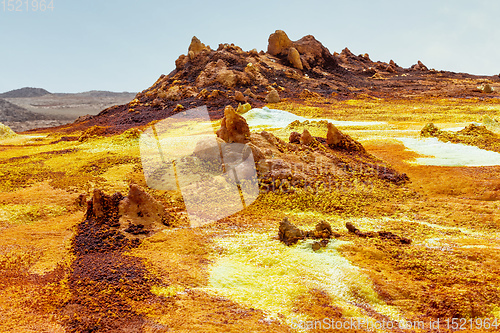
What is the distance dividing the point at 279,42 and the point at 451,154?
38.3m

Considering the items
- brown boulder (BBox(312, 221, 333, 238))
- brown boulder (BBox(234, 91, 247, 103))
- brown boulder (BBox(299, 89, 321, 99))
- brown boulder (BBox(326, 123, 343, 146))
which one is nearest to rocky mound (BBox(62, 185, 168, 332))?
brown boulder (BBox(312, 221, 333, 238))

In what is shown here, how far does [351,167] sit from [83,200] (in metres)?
8.88

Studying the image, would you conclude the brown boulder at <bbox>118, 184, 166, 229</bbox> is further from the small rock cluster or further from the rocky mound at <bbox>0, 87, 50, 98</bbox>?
the rocky mound at <bbox>0, 87, 50, 98</bbox>

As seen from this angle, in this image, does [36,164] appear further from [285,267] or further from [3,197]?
[285,267]

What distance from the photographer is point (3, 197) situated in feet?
35.6

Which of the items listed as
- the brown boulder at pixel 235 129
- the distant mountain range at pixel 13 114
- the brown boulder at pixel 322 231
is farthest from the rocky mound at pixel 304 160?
the distant mountain range at pixel 13 114

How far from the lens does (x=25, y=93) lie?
115m

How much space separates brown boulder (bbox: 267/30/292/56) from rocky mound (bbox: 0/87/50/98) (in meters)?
96.3

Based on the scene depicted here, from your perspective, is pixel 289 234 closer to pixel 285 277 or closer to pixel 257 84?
pixel 285 277

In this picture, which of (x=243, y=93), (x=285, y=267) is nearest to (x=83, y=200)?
(x=285, y=267)

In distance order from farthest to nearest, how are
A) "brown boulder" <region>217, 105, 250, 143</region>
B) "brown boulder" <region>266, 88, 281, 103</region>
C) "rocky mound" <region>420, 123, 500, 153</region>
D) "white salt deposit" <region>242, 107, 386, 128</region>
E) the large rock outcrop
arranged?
1. the large rock outcrop
2. "brown boulder" <region>266, 88, 281, 103</region>
3. "white salt deposit" <region>242, 107, 386, 128</region>
4. "rocky mound" <region>420, 123, 500, 153</region>
5. "brown boulder" <region>217, 105, 250, 143</region>

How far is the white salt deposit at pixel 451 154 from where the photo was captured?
46.1 ft

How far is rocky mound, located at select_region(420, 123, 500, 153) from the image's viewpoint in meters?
16.6

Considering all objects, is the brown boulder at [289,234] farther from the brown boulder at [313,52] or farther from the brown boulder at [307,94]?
the brown boulder at [313,52]
